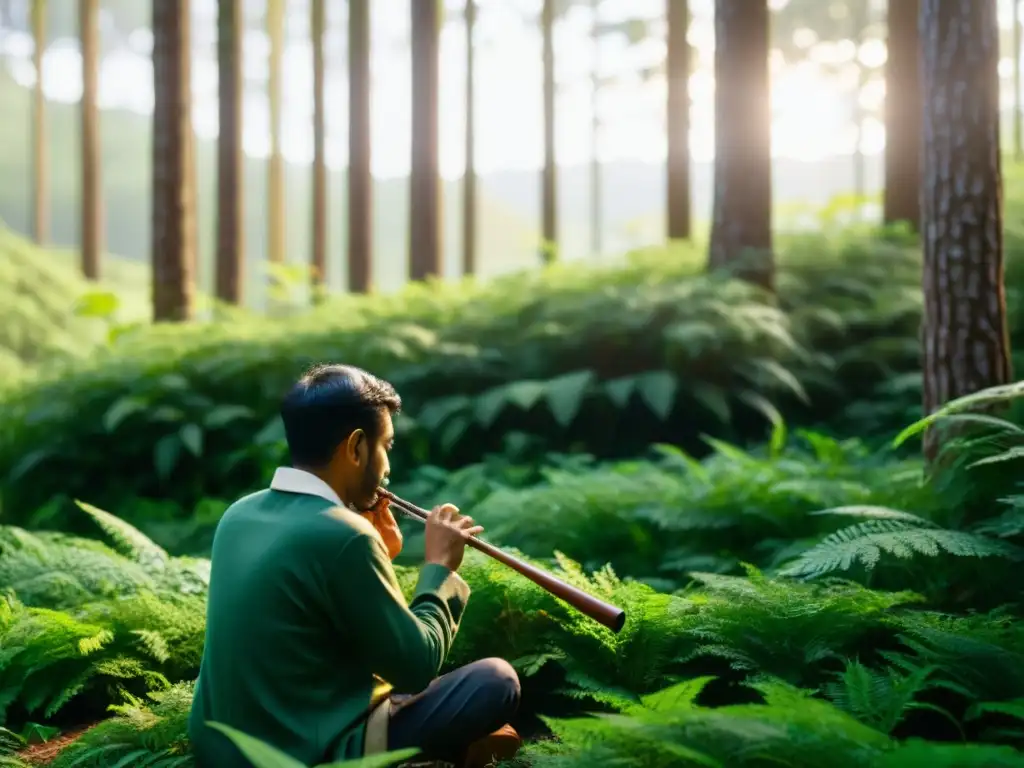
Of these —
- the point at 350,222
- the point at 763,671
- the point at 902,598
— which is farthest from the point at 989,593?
the point at 350,222

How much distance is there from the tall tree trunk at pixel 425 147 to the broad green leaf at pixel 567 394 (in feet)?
23.2

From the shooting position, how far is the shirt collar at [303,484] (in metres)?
3.09

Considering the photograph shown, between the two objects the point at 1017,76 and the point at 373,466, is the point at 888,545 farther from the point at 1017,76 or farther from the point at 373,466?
the point at 1017,76

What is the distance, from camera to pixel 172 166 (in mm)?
12258

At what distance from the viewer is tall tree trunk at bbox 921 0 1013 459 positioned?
566cm

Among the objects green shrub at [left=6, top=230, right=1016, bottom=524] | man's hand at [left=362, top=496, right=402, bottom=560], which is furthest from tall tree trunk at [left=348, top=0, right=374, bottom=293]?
man's hand at [left=362, top=496, right=402, bottom=560]

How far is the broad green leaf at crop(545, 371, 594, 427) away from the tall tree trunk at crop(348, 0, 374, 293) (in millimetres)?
9974

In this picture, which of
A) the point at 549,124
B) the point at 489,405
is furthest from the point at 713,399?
the point at 549,124

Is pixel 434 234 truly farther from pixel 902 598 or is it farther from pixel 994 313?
pixel 902 598

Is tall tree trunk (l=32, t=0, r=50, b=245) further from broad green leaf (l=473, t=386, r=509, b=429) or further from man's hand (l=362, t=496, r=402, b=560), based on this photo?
man's hand (l=362, t=496, r=402, b=560)

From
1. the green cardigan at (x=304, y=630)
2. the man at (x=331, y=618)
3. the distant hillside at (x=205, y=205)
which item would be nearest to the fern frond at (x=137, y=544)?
the man at (x=331, y=618)

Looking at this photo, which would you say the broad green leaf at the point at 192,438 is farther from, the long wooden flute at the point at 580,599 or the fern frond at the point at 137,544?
the long wooden flute at the point at 580,599

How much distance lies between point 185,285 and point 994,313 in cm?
984

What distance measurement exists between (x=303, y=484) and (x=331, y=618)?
0.41 metres
